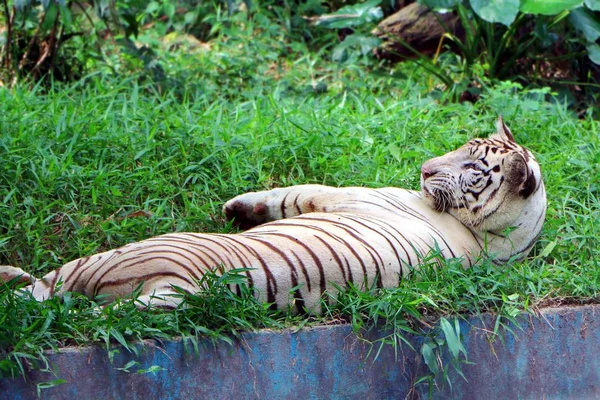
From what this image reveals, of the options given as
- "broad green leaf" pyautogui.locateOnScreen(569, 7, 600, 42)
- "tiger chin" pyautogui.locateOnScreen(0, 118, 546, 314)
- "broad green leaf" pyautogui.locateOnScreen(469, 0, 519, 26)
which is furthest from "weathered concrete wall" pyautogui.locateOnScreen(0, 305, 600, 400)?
"broad green leaf" pyautogui.locateOnScreen(569, 7, 600, 42)

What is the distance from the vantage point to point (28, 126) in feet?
15.3

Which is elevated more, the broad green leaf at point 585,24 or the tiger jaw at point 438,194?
the tiger jaw at point 438,194

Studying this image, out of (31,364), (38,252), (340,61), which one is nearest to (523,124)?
(340,61)

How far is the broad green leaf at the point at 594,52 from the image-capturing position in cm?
608

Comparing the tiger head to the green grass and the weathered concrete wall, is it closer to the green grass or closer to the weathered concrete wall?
the green grass

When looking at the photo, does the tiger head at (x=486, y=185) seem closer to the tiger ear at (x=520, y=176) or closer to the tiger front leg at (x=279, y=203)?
the tiger ear at (x=520, y=176)

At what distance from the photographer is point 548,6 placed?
18.6 ft

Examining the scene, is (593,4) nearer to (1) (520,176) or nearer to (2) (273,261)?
(1) (520,176)

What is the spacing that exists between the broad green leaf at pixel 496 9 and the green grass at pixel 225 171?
1.46 ft

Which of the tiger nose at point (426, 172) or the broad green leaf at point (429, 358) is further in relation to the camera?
the tiger nose at point (426, 172)

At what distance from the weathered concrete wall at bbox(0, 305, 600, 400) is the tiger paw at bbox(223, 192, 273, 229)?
96cm

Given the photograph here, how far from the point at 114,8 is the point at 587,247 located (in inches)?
123

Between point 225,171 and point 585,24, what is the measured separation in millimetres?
2933

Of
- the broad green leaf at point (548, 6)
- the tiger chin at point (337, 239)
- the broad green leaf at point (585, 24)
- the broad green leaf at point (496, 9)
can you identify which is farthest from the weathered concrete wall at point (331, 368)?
the broad green leaf at point (585, 24)
